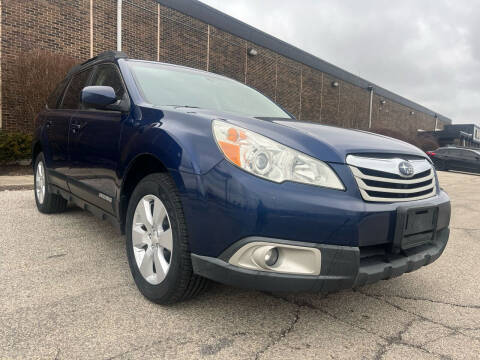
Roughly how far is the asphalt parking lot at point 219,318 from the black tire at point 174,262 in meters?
0.10

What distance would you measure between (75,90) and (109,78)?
968 mm

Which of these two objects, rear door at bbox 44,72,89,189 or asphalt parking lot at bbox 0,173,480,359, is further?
rear door at bbox 44,72,89,189

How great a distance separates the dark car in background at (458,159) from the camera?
59.1 ft

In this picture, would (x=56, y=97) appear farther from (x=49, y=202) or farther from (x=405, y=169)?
(x=405, y=169)

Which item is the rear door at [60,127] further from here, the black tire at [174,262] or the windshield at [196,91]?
the black tire at [174,262]

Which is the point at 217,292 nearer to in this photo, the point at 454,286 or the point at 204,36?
the point at 454,286

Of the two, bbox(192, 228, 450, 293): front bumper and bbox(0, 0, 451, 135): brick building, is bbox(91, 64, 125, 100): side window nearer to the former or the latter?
bbox(192, 228, 450, 293): front bumper

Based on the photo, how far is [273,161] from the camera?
6.30ft

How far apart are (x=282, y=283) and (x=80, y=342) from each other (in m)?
1.04

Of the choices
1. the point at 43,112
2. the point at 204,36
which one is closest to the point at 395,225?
the point at 43,112

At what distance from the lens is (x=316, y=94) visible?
2527cm

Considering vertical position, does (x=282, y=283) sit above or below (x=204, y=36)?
below

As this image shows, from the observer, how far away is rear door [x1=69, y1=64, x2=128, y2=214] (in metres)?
2.80

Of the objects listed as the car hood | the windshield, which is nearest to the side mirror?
the windshield
